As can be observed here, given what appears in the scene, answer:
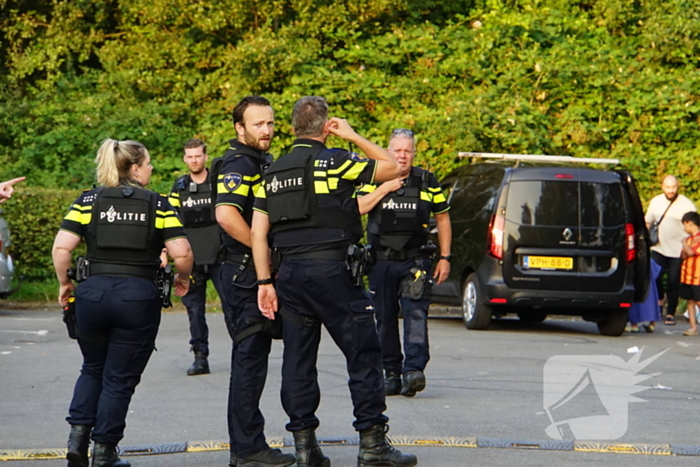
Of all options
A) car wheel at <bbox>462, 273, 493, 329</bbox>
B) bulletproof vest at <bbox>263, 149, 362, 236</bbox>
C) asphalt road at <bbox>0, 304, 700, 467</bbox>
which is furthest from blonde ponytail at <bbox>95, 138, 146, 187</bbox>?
car wheel at <bbox>462, 273, 493, 329</bbox>

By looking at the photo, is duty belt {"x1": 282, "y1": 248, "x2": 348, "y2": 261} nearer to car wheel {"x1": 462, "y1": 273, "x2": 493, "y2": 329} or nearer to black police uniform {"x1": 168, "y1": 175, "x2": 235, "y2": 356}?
black police uniform {"x1": 168, "y1": 175, "x2": 235, "y2": 356}

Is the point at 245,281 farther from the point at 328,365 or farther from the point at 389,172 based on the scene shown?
the point at 328,365

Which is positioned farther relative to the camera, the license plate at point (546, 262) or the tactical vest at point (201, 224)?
the license plate at point (546, 262)

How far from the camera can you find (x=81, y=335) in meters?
6.21

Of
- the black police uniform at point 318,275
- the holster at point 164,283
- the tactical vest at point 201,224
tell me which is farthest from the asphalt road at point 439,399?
the tactical vest at point 201,224

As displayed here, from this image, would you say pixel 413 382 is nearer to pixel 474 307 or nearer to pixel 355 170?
pixel 355 170

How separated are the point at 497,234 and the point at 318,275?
7.49m

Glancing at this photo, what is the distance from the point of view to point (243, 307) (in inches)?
249

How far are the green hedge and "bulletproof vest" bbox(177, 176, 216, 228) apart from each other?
24.7 ft

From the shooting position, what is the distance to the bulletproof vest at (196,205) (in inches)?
386

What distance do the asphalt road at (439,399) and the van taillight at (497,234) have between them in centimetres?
94

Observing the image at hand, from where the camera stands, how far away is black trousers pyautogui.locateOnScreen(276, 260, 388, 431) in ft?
19.8

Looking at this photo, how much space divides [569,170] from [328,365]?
4457 millimetres

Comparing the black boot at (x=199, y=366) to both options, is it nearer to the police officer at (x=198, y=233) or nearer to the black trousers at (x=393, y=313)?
the police officer at (x=198, y=233)
